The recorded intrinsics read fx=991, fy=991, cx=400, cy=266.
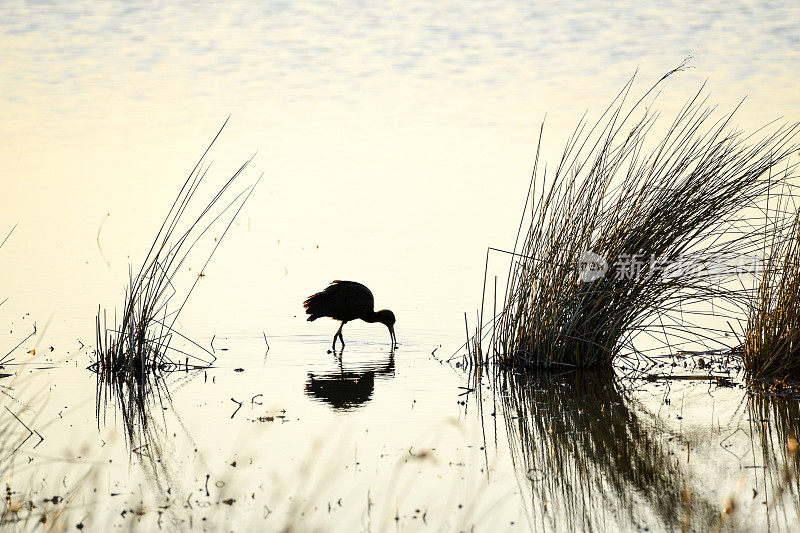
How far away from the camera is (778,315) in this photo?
6.08m

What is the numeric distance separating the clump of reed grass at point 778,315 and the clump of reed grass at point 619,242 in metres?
0.23

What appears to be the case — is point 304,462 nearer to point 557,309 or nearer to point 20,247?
point 557,309

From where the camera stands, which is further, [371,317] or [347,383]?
[371,317]

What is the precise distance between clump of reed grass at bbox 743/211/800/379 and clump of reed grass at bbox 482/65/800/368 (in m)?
0.23

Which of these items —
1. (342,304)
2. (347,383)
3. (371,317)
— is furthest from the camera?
(371,317)

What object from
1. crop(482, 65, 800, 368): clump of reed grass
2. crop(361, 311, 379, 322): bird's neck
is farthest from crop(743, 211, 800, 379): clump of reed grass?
crop(361, 311, 379, 322): bird's neck

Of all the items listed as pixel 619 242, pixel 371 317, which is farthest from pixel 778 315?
pixel 371 317

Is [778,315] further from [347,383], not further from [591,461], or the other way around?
[347,383]

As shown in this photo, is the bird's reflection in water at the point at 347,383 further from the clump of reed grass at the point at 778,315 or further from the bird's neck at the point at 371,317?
the clump of reed grass at the point at 778,315

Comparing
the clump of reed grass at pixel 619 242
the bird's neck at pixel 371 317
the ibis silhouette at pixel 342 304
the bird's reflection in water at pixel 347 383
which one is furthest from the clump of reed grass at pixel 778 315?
the bird's neck at pixel 371 317

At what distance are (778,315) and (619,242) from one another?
1056mm

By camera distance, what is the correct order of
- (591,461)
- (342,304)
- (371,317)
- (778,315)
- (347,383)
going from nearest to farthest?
1. (591,461)
2. (778,315)
3. (347,383)
4. (342,304)
5. (371,317)

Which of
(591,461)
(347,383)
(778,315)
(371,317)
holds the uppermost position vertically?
(371,317)

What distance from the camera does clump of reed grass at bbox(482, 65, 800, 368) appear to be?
6223mm
